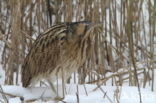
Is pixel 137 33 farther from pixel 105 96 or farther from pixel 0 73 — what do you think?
pixel 105 96

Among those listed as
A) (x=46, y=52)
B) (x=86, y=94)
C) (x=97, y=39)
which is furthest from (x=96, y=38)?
(x=86, y=94)

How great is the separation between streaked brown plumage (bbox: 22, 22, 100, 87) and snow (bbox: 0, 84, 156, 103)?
10 centimetres

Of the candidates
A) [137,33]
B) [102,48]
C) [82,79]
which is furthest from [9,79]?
[137,33]

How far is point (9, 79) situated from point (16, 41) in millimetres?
268

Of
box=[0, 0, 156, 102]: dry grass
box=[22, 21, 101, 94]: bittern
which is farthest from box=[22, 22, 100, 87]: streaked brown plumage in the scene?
box=[0, 0, 156, 102]: dry grass

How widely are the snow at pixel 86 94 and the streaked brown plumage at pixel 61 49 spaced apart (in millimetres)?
97

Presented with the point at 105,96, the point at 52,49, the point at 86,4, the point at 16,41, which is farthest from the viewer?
the point at 86,4

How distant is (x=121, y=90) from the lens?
218cm

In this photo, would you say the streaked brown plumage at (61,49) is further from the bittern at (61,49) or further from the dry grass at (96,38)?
the dry grass at (96,38)

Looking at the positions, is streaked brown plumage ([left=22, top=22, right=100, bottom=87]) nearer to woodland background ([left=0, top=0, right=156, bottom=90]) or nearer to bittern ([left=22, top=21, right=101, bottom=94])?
bittern ([left=22, top=21, right=101, bottom=94])

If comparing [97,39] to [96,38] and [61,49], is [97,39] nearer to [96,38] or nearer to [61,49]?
[96,38]

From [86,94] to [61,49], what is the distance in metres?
0.24

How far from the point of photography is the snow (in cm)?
205

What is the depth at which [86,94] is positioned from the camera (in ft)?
6.98
